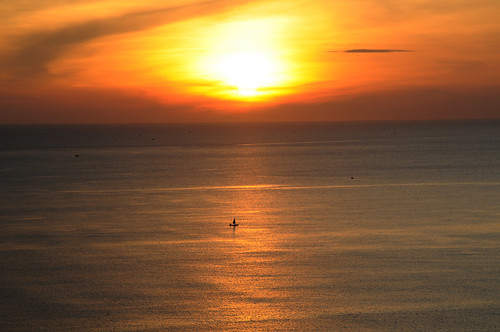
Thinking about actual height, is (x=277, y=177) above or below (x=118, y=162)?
below

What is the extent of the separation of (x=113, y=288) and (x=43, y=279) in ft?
17.0

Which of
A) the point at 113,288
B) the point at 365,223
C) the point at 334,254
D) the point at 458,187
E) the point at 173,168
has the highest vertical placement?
the point at 173,168

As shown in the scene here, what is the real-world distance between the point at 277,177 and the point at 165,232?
50.1m

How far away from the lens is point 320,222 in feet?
193

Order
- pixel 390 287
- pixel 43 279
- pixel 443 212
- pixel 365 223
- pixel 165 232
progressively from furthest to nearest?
pixel 443 212 → pixel 365 223 → pixel 165 232 → pixel 43 279 → pixel 390 287

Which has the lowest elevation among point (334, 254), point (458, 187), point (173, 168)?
point (334, 254)

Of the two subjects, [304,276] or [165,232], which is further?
[165,232]

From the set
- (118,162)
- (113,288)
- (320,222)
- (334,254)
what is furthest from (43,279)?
(118,162)

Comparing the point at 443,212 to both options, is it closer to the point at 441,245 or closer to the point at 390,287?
the point at 441,245

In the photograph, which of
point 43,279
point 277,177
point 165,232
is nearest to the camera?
point 43,279

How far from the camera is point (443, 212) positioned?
63.5 m

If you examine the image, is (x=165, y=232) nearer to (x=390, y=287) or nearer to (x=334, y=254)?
(x=334, y=254)

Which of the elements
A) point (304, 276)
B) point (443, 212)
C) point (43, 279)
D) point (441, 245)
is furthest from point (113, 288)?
point (443, 212)

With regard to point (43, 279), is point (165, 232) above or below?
above
